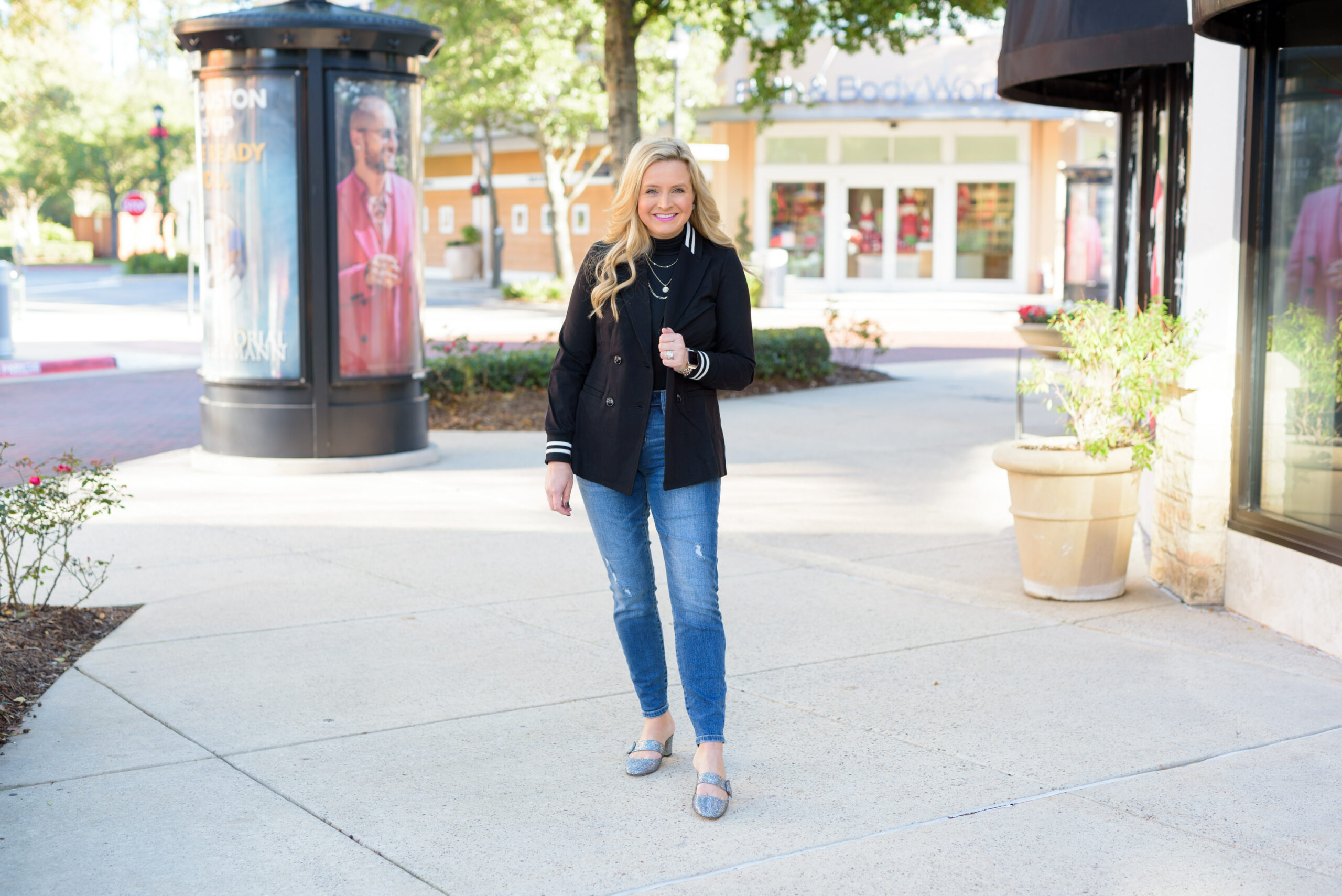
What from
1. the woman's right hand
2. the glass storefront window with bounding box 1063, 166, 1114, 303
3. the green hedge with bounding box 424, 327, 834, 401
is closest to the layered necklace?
the woman's right hand

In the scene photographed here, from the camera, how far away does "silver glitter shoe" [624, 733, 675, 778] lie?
13.9ft

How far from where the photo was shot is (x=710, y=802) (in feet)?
12.8

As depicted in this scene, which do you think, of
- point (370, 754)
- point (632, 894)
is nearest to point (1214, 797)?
point (632, 894)

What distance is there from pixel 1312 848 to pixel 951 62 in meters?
30.9

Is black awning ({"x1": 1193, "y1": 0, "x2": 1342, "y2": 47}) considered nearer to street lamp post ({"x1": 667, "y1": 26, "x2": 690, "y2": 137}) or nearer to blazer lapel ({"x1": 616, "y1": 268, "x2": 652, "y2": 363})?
blazer lapel ({"x1": 616, "y1": 268, "x2": 652, "y2": 363})

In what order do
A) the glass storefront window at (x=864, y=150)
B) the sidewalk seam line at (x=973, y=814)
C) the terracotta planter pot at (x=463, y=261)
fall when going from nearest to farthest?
the sidewalk seam line at (x=973, y=814) < the glass storefront window at (x=864, y=150) < the terracotta planter pot at (x=463, y=261)

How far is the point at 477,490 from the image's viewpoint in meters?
9.23

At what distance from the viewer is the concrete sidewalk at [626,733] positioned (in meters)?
3.60

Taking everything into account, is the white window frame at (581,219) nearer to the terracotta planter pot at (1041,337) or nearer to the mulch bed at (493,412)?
the mulch bed at (493,412)

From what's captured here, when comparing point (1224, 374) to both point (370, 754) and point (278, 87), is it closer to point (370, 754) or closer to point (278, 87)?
point (370, 754)

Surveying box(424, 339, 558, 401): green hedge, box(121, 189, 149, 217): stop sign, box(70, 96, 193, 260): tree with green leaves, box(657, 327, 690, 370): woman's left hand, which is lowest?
box(424, 339, 558, 401): green hedge

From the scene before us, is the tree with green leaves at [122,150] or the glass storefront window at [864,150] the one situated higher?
the tree with green leaves at [122,150]

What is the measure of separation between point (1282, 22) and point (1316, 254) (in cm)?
97

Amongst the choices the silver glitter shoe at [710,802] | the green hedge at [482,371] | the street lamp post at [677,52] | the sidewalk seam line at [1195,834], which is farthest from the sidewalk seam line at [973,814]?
the street lamp post at [677,52]
